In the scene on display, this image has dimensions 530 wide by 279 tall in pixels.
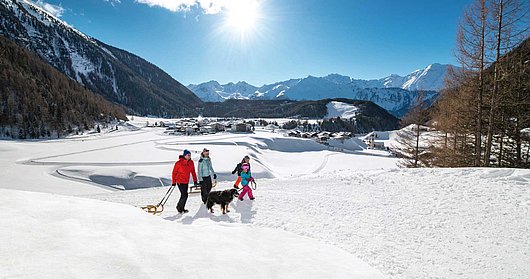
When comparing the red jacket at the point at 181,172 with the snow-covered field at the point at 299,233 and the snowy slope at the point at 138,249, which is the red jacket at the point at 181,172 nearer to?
the snow-covered field at the point at 299,233

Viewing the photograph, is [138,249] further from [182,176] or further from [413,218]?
[413,218]

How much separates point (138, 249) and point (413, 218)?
25.7ft

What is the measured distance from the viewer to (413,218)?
790 cm

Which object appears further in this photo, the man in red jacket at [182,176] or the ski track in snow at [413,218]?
the man in red jacket at [182,176]

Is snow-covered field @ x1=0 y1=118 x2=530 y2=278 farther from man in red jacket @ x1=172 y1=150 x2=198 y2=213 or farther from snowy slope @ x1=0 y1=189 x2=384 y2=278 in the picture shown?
man in red jacket @ x1=172 y1=150 x2=198 y2=213

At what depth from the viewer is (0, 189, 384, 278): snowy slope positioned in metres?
3.29

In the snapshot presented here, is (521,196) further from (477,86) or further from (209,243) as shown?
A: (209,243)

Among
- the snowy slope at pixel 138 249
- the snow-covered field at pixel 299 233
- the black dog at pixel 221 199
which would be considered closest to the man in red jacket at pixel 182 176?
the snow-covered field at pixel 299 233

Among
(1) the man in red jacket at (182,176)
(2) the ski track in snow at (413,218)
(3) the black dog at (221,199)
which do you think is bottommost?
(2) the ski track in snow at (413,218)

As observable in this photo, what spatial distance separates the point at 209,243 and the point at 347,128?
170952 millimetres

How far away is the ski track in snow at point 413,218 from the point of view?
548cm

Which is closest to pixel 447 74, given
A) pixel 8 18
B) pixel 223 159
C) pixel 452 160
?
pixel 452 160

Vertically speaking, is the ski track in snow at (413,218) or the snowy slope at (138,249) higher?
the snowy slope at (138,249)

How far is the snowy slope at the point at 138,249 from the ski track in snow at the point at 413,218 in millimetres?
1182
